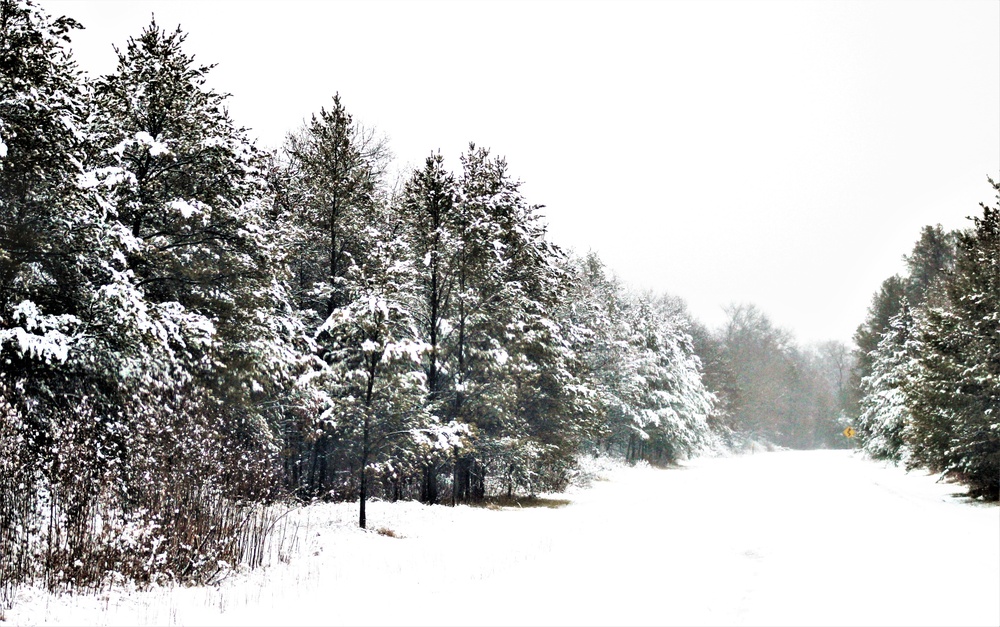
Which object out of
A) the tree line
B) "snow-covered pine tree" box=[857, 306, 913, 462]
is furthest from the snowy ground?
"snow-covered pine tree" box=[857, 306, 913, 462]

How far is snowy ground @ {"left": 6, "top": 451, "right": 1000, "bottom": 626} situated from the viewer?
6.35 meters

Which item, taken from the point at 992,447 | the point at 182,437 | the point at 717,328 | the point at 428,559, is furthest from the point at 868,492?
the point at 717,328

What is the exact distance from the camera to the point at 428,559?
9922 mm

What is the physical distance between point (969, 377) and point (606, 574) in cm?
1593

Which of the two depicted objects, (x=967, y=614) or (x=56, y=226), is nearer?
(x=967, y=614)

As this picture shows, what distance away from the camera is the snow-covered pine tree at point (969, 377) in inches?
700

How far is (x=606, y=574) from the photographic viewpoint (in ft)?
27.0

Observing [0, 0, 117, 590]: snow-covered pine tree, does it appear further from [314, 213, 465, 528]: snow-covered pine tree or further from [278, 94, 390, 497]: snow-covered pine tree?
[278, 94, 390, 497]: snow-covered pine tree

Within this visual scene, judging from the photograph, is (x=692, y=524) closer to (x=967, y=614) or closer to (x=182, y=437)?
(x=967, y=614)

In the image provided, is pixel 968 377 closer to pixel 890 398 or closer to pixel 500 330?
pixel 500 330

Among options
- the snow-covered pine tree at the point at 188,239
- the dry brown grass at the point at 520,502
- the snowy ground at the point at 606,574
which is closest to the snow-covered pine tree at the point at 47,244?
the snow-covered pine tree at the point at 188,239

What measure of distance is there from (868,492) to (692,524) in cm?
1269

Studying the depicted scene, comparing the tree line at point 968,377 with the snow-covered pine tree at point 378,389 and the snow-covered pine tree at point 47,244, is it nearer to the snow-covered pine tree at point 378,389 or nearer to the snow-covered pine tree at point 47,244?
the snow-covered pine tree at point 378,389

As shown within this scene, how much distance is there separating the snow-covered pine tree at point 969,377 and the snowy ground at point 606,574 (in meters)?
2.33
